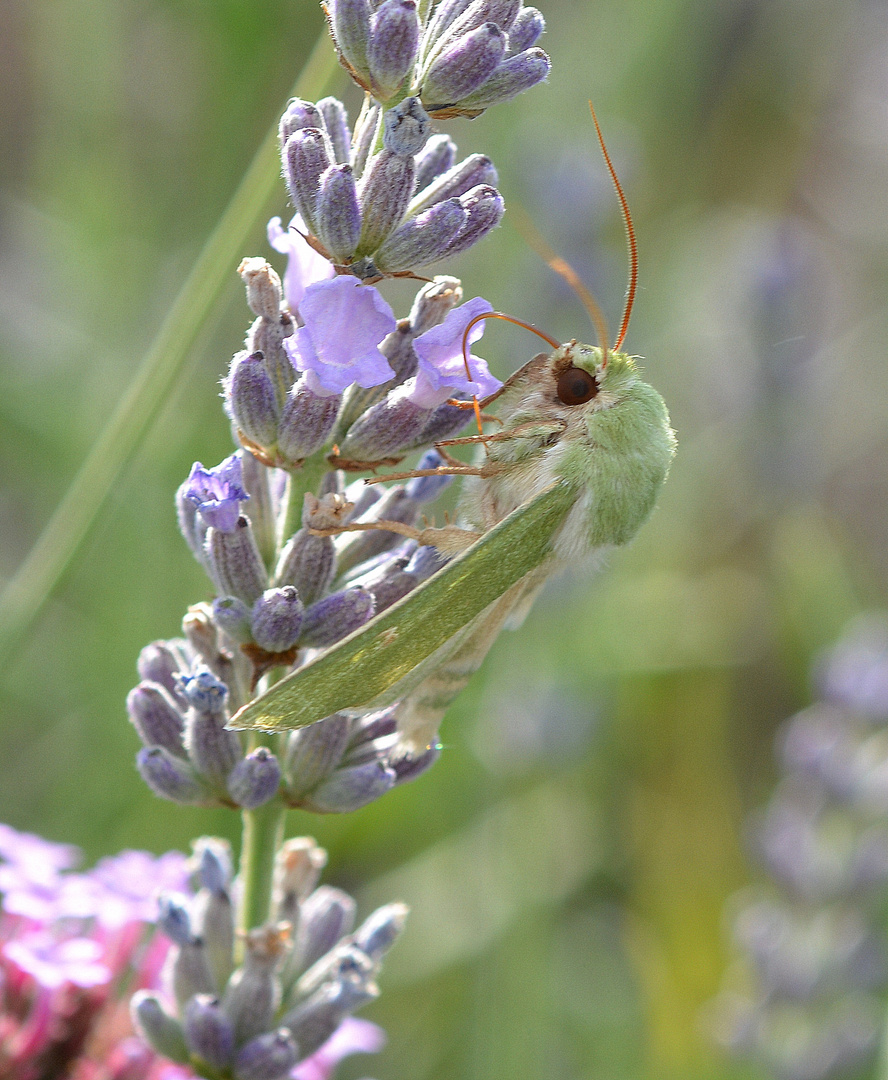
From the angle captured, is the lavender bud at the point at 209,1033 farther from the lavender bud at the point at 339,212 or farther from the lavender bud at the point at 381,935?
the lavender bud at the point at 339,212

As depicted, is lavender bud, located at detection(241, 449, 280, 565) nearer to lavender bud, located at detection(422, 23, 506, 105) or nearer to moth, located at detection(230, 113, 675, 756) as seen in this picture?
moth, located at detection(230, 113, 675, 756)

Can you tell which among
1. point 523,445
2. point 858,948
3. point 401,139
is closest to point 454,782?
point 858,948

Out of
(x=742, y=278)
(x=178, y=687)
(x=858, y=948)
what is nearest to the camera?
(x=178, y=687)

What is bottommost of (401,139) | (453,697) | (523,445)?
(453,697)

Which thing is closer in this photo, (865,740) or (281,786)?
(281,786)

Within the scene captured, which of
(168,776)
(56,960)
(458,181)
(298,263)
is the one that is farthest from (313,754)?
(458,181)

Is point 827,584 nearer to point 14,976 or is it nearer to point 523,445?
point 523,445

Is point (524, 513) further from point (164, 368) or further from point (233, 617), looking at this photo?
point (164, 368)
